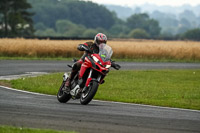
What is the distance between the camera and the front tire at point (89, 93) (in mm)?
13023

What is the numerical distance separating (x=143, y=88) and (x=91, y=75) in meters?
6.45

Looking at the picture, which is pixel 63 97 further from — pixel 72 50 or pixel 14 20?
pixel 14 20

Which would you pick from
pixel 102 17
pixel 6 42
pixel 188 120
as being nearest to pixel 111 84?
pixel 188 120

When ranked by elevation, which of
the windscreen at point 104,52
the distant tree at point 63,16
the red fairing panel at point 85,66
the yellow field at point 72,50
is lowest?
the distant tree at point 63,16

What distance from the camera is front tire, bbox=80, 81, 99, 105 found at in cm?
1302

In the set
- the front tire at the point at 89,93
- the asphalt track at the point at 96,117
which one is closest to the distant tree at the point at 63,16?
the front tire at the point at 89,93

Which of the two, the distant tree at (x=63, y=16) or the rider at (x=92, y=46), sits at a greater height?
the rider at (x=92, y=46)

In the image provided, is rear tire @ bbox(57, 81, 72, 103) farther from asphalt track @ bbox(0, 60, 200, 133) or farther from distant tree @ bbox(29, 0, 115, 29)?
distant tree @ bbox(29, 0, 115, 29)

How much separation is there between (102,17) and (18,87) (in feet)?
578

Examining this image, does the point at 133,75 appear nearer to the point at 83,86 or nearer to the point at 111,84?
the point at 111,84

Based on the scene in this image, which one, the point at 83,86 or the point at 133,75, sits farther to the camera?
the point at 133,75

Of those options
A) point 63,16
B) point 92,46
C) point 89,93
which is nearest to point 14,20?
point 63,16

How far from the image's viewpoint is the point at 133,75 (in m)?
25.4

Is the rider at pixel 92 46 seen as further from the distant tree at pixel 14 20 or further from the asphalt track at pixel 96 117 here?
the distant tree at pixel 14 20
